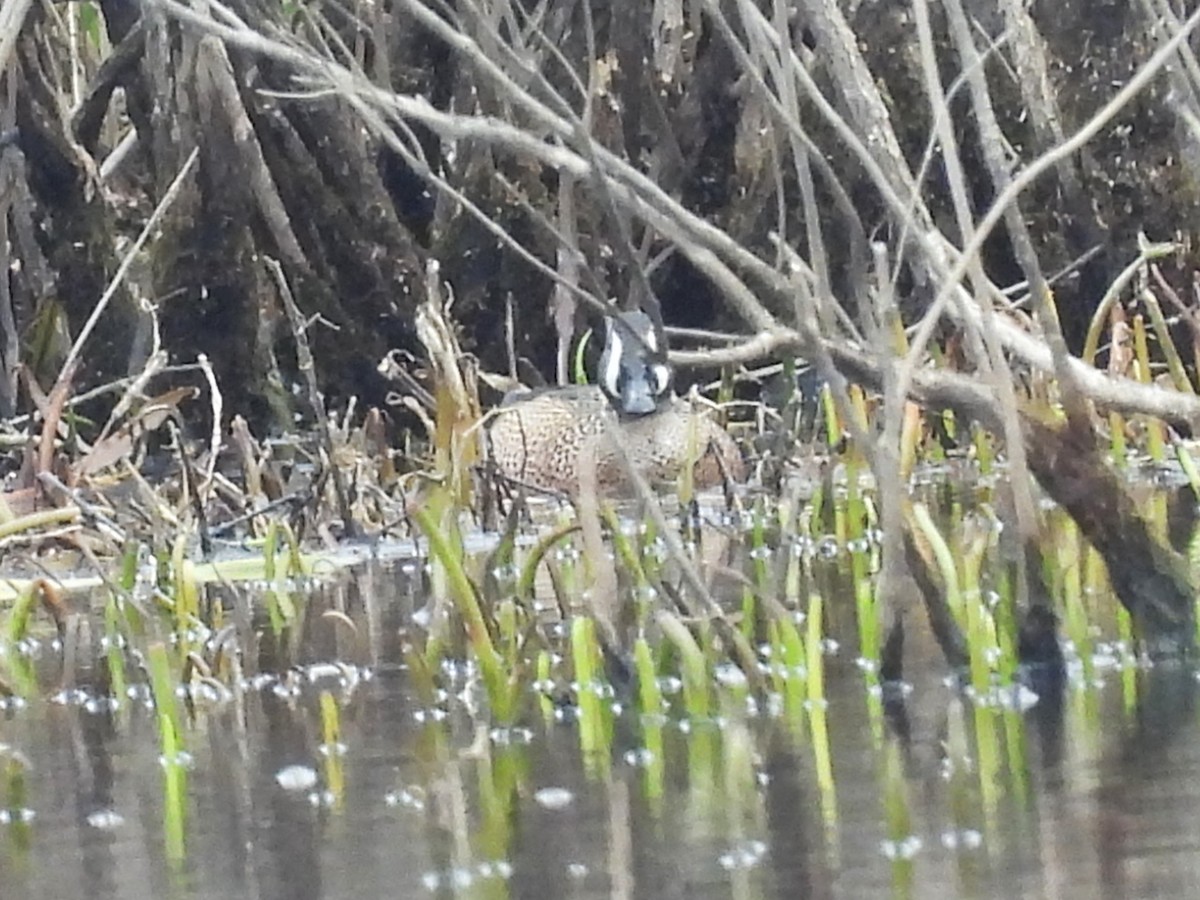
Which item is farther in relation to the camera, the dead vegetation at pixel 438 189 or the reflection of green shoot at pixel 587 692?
the dead vegetation at pixel 438 189

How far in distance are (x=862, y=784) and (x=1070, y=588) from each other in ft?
3.23

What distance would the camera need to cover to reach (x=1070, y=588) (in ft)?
15.6

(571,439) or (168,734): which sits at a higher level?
(571,439)

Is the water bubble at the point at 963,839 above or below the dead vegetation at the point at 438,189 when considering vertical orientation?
below

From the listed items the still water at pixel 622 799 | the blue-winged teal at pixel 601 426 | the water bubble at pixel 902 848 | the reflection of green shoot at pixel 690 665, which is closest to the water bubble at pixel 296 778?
the still water at pixel 622 799

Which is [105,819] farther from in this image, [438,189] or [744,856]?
[438,189]

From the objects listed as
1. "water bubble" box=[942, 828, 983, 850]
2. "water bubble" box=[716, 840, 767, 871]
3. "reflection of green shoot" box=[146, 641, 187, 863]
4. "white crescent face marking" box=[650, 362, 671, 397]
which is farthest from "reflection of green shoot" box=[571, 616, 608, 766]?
"white crescent face marking" box=[650, 362, 671, 397]

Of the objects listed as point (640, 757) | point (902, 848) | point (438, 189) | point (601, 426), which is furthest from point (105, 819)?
point (438, 189)

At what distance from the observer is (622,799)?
12.8 feet

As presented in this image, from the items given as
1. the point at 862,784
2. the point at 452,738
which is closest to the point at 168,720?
the point at 452,738

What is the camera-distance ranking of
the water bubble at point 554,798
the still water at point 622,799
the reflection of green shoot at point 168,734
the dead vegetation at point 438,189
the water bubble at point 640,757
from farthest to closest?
the dead vegetation at point 438,189, the reflection of green shoot at point 168,734, the water bubble at point 640,757, the water bubble at point 554,798, the still water at point 622,799

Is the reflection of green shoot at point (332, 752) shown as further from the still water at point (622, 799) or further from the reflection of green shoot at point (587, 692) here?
the reflection of green shoot at point (587, 692)

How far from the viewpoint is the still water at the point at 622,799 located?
3.35 metres

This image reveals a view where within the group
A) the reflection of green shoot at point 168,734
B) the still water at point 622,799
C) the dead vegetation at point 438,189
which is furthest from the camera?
the dead vegetation at point 438,189
